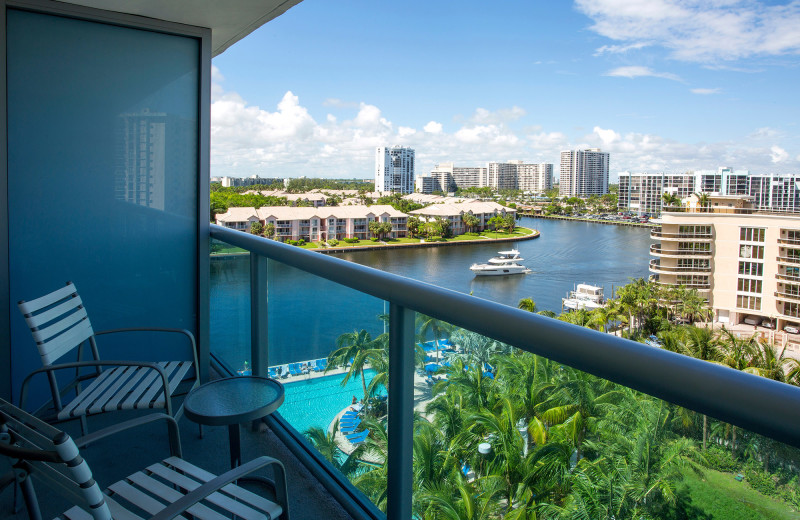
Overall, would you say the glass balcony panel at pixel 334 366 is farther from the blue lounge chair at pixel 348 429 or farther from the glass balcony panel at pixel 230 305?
the glass balcony panel at pixel 230 305

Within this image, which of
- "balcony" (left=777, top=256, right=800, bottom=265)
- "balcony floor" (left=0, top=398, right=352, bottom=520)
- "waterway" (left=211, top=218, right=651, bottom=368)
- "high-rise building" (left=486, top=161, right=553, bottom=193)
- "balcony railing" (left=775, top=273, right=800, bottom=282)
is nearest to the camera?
"balcony floor" (left=0, top=398, right=352, bottom=520)

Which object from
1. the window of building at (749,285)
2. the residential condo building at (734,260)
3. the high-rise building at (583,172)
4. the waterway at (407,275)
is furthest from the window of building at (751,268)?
the high-rise building at (583,172)

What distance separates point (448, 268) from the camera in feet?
96.9

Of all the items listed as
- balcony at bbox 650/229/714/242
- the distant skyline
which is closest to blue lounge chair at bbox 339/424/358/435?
balcony at bbox 650/229/714/242

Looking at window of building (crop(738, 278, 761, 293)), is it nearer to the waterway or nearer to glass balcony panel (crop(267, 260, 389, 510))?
the waterway

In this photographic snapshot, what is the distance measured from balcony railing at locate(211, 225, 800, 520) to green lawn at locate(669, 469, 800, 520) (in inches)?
4.1

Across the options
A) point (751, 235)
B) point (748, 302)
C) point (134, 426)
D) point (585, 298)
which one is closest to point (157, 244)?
point (134, 426)

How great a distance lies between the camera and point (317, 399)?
239cm

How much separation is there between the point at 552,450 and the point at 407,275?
14823 mm

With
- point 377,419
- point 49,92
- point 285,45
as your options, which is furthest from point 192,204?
point 285,45

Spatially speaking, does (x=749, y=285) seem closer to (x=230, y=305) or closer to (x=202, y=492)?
(x=230, y=305)

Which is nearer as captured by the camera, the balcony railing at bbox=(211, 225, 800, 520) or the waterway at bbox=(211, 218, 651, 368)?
the balcony railing at bbox=(211, 225, 800, 520)

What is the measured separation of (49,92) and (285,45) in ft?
232

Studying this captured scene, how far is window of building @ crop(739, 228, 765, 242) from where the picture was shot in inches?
1191
